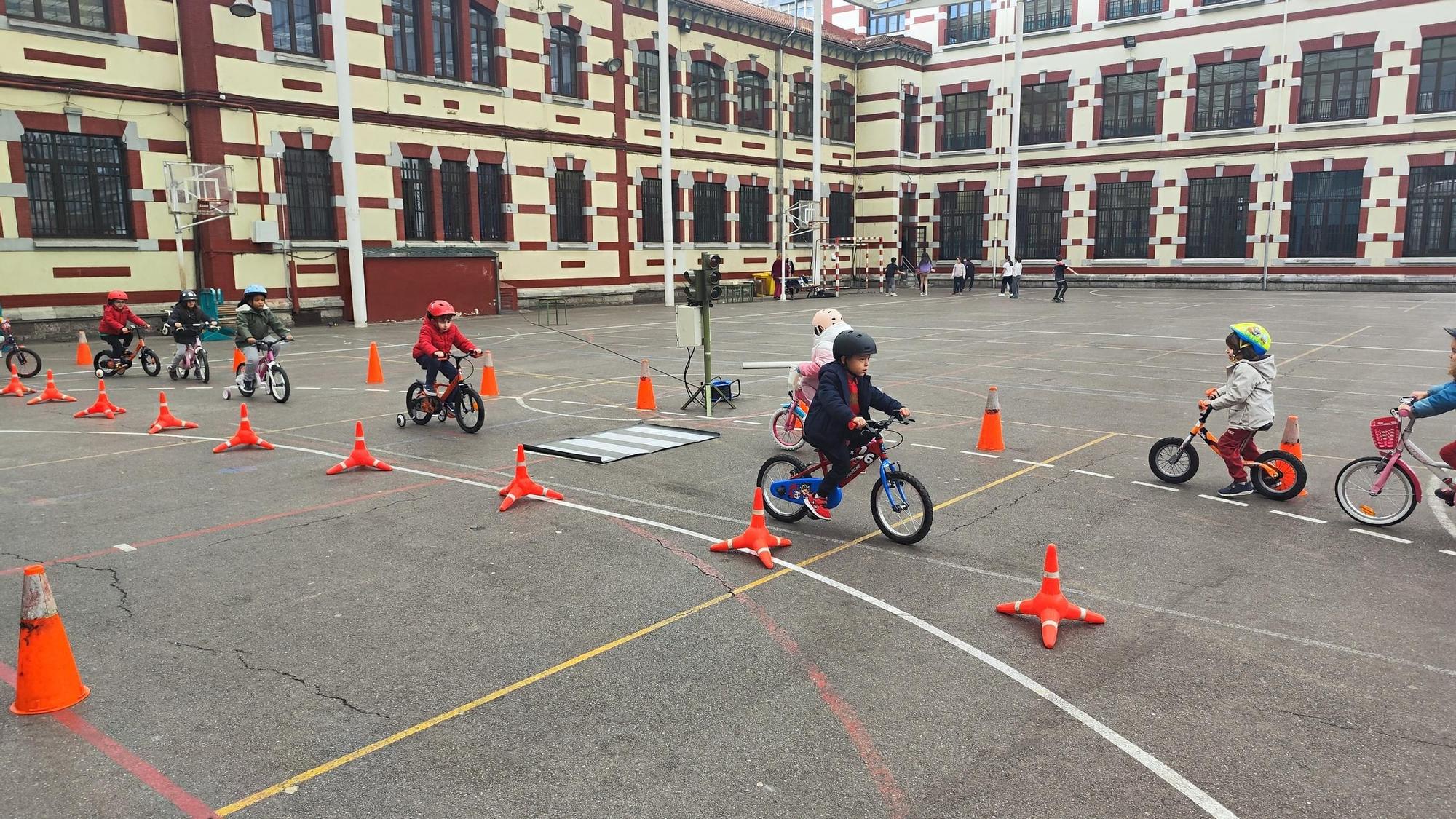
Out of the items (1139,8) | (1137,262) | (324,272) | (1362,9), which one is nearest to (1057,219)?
(1137,262)

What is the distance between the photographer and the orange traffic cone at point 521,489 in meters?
8.63

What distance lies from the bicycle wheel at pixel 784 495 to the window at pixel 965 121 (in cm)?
4338

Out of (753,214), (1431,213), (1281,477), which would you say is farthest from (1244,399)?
(1431,213)

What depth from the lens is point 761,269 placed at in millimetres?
44344

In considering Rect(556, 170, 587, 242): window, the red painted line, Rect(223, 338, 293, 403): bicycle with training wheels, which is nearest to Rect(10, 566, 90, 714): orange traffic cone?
the red painted line

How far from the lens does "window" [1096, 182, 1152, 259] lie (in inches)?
1730

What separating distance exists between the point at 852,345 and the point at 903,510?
1.36 m

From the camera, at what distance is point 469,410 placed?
1245cm

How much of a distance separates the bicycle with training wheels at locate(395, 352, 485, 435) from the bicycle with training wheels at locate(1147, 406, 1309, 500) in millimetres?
7922

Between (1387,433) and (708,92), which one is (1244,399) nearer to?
(1387,433)

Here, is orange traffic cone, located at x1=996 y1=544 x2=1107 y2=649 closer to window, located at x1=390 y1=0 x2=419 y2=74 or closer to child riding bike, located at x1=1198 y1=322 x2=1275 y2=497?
child riding bike, located at x1=1198 y1=322 x2=1275 y2=497

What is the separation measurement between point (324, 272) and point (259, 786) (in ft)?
89.8

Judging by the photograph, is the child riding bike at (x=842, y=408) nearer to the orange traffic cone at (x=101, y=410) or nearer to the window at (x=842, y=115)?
the orange traffic cone at (x=101, y=410)

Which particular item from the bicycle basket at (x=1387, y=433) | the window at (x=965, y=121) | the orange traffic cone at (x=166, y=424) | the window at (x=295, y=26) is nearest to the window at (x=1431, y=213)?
the window at (x=965, y=121)
